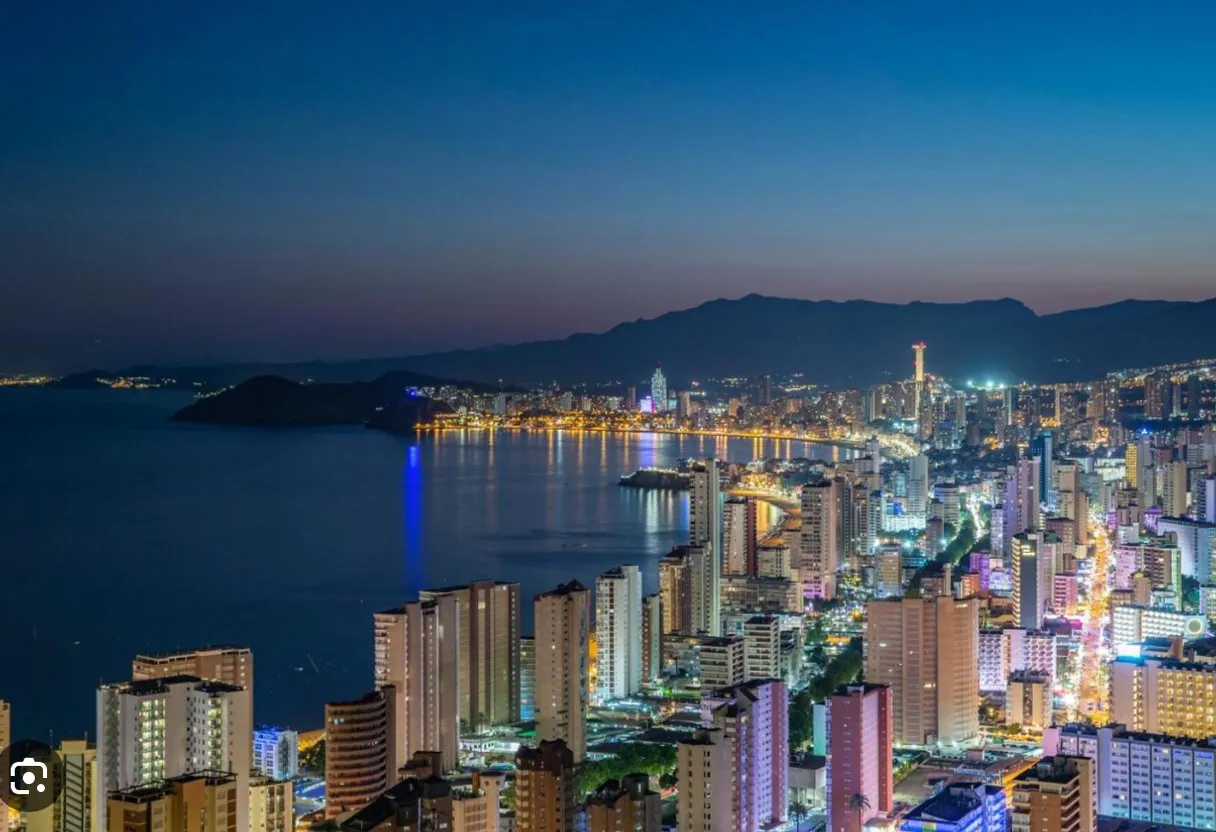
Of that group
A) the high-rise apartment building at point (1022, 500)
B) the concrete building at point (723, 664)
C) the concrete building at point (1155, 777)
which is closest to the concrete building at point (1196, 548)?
the high-rise apartment building at point (1022, 500)

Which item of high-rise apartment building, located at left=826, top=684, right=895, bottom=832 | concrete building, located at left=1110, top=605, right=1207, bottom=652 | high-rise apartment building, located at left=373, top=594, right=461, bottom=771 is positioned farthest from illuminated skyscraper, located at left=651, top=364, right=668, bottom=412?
high-rise apartment building, located at left=826, top=684, right=895, bottom=832

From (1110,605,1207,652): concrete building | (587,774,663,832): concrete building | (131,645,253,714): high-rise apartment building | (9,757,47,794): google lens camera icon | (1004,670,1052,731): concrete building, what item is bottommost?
(1004,670,1052,731): concrete building

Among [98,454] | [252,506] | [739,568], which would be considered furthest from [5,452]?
[739,568]

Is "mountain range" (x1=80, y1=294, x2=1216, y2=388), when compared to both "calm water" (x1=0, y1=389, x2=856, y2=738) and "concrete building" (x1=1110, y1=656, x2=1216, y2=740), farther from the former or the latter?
"concrete building" (x1=1110, y1=656, x2=1216, y2=740)

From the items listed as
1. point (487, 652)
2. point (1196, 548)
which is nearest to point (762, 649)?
point (487, 652)

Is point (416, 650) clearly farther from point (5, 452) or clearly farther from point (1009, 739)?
point (5, 452)
